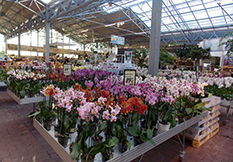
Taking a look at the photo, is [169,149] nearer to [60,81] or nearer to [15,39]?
[60,81]

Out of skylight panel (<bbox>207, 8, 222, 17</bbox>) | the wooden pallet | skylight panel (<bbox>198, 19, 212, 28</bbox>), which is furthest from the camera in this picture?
skylight panel (<bbox>198, 19, 212, 28</bbox>)

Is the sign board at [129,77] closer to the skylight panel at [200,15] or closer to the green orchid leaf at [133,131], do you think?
the green orchid leaf at [133,131]

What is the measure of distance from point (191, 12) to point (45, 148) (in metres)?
13.9

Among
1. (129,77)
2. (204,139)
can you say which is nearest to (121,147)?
(129,77)

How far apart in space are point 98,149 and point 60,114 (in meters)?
0.65

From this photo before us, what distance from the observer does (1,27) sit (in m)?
21.2

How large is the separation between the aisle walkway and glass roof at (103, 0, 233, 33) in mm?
9391

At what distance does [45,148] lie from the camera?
2504 millimetres

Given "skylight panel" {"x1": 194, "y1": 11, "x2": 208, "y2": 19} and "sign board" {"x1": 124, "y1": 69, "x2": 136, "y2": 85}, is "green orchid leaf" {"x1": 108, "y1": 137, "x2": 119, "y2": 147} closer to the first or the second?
"sign board" {"x1": 124, "y1": 69, "x2": 136, "y2": 85}

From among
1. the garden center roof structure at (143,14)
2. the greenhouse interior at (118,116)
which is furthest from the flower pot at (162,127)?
the garden center roof structure at (143,14)

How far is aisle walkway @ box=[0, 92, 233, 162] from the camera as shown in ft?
7.53

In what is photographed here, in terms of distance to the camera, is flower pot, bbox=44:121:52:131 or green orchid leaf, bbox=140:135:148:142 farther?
flower pot, bbox=44:121:52:131

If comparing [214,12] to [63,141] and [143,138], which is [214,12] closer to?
[143,138]

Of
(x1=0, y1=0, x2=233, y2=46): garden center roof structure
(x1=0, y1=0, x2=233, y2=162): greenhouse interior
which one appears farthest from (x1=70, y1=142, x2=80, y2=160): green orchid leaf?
(x1=0, y1=0, x2=233, y2=46): garden center roof structure
